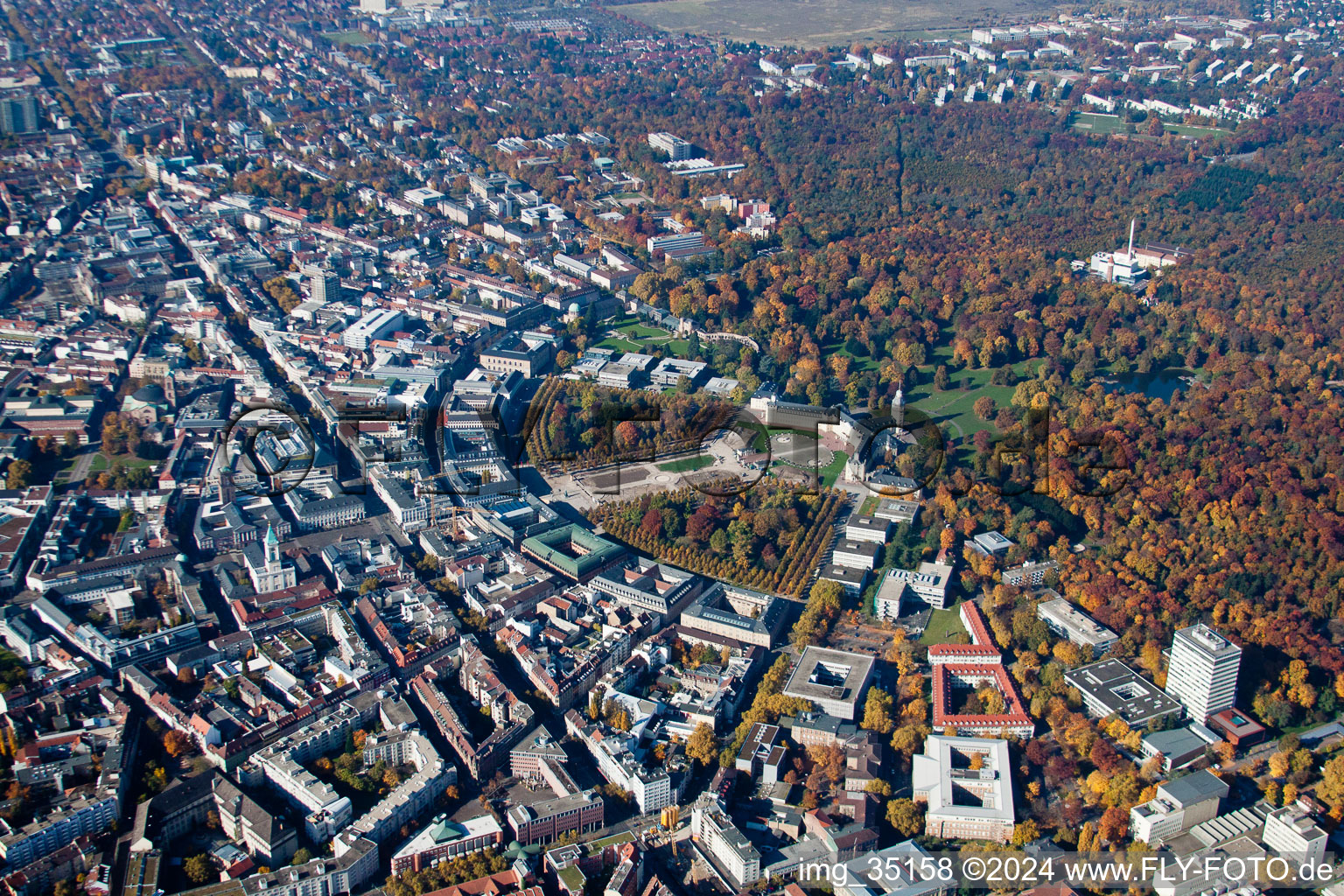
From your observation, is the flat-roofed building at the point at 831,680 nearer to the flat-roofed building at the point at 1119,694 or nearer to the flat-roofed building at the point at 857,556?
A: the flat-roofed building at the point at 857,556

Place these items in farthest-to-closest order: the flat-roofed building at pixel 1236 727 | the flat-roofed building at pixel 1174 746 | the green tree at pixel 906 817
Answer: the flat-roofed building at pixel 1236 727, the flat-roofed building at pixel 1174 746, the green tree at pixel 906 817

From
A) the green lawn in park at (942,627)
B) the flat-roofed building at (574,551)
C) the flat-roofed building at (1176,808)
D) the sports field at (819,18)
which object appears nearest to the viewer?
the flat-roofed building at (1176,808)

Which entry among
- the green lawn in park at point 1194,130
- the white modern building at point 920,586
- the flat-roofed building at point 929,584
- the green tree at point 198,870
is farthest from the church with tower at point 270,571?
the green lawn in park at point 1194,130

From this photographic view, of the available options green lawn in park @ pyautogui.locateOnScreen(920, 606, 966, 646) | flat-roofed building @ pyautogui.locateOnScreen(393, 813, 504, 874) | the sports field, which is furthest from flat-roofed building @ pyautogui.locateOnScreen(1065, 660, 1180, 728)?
the sports field

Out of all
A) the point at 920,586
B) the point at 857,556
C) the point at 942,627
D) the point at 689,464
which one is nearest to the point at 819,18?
the point at 689,464

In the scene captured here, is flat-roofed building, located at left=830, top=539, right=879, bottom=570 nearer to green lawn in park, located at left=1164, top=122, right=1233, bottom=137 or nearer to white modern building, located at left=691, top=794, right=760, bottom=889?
white modern building, located at left=691, top=794, right=760, bottom=889

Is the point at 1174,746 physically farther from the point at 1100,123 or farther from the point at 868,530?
the point at 1100,123

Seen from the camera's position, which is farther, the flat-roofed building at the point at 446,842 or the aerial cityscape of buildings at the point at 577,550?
the aerial cityscape of buildings at the point at 577,550
